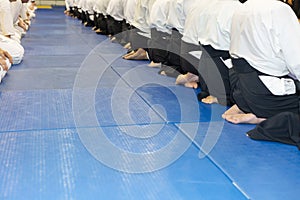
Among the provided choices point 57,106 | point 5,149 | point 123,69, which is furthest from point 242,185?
point 123,69

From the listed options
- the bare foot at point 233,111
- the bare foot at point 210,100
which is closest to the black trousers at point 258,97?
the bare foot at point 233,111

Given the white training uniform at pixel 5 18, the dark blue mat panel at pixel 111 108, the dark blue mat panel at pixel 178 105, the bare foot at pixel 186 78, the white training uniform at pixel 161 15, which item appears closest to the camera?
the dark blue mat panel at pixel 111 108

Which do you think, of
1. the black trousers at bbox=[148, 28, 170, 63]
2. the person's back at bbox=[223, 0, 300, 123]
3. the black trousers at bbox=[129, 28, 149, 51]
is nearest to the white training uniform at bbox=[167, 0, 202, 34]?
the black trousers at bbox=[148, 28, 170, 63]

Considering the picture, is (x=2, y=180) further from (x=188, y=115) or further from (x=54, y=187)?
(x=188, y=115)

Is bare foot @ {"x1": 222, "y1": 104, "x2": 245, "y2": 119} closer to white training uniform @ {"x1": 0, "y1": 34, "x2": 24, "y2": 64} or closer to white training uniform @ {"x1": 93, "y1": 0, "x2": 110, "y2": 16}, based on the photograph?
white training uniform @ {"x1": 0, "y1": 34, "x2": 24, "y2": 64}

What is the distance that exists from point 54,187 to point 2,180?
34 cm

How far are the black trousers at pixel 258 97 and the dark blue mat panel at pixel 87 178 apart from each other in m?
0.88

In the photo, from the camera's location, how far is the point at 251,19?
10.7 ft

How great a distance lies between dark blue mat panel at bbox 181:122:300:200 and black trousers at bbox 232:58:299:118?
219 mm

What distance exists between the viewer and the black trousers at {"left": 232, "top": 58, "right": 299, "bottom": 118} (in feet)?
11.2

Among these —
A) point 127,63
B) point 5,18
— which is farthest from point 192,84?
point 5,18

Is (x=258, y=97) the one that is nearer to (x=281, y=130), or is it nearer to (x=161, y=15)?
(x=281, y=130)

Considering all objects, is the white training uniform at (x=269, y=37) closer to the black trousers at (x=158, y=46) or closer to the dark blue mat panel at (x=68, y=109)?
the dark blue mat panel at (x=68, y=109)

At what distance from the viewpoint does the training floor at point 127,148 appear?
2.41 m
